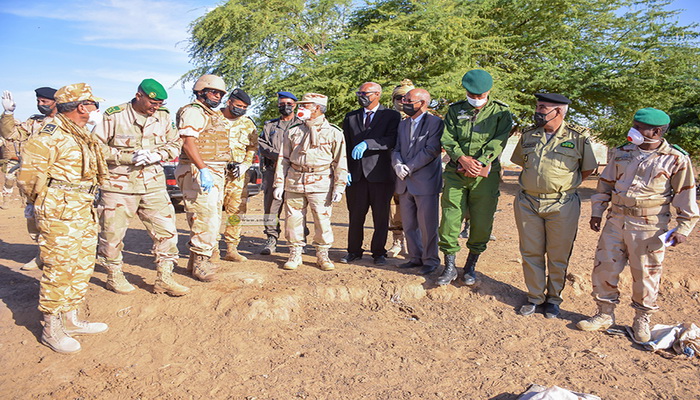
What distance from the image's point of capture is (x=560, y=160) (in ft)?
14.3

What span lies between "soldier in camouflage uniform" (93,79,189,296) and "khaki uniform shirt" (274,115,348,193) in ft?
4.10

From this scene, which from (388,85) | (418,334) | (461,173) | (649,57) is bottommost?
(418,334)

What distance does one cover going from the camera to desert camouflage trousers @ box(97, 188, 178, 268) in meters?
4.46

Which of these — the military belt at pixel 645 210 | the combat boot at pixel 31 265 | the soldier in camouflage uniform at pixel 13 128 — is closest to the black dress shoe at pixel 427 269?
the military belt at pixel 645 210

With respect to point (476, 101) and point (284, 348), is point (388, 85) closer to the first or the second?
point (476, 101)

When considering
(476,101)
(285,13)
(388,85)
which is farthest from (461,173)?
(285,13)

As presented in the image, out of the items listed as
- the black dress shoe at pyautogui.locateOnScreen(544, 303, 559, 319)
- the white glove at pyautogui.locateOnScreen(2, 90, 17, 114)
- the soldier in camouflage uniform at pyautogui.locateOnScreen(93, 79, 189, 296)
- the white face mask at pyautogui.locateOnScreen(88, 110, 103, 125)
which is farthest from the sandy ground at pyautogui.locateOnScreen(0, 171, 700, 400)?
the white glove at pyautogui.locateOnScreen(2, 90, 17, 114)

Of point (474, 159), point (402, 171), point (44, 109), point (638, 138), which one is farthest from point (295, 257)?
point (44, 109)

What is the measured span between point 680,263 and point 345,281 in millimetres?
4496

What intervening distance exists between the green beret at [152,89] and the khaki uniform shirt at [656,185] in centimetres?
408

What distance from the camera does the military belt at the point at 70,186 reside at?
371cm

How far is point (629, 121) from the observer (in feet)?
48.7

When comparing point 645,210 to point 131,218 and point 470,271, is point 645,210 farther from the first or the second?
point 131,218

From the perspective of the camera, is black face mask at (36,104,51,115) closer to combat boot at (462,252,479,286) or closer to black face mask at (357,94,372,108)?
black face mask at (357,94,372,108)
